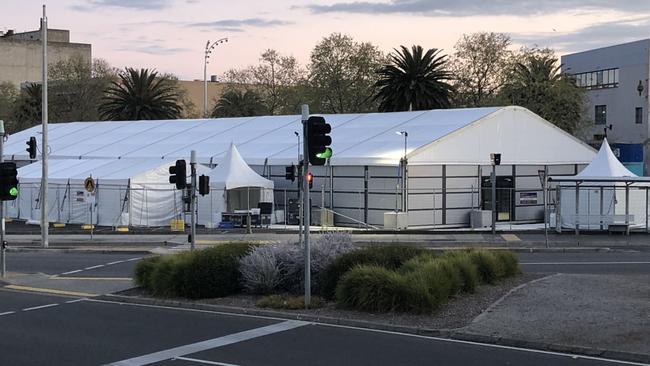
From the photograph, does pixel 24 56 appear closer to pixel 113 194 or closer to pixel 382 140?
pixel 113 194

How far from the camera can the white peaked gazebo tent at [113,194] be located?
39.3 meters

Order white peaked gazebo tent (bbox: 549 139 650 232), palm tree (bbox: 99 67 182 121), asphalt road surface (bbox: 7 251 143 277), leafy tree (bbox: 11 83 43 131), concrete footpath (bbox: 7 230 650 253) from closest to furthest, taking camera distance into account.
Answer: asphalt road surface (bbox: 7 251 143 277), concrete footpath (bbox: 7 230 650 253), white peaked gazebo tent (bbox: 549 139 650 232), palm tree (bbox: 99 67 182 121), leafy tree (bbox: 11 83 43 131)

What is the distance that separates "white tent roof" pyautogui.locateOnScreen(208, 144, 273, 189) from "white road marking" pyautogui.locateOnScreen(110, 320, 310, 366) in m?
24.6

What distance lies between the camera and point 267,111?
80.0 m

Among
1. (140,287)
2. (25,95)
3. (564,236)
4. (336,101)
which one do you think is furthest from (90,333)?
(25,95)

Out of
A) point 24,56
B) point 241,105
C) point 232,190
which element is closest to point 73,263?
point 232,190

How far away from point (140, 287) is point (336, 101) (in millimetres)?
54543

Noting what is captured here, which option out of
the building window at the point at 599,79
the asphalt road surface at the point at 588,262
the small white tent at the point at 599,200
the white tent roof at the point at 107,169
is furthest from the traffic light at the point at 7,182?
the building window at the point at 599,79

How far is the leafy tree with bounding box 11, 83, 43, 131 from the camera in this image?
262 ft

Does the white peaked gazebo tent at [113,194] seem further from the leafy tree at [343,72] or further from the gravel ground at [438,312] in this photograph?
the leafy tree at [343,72]

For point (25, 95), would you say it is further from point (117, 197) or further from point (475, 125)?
point (475, 125)

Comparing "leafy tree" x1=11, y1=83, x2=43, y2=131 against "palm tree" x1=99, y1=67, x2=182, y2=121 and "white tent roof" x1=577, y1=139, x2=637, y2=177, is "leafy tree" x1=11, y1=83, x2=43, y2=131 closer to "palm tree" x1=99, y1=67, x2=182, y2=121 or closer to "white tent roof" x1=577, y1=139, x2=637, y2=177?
"palm tree" x1=99, y1=67, x2=182, y2=121

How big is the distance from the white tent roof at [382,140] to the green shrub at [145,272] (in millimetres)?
19550

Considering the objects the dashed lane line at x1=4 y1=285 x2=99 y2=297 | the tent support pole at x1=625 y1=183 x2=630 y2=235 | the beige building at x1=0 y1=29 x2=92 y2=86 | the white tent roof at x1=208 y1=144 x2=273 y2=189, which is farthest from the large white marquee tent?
the beige building at x1=0 y1=29 x2=92 y2=86
